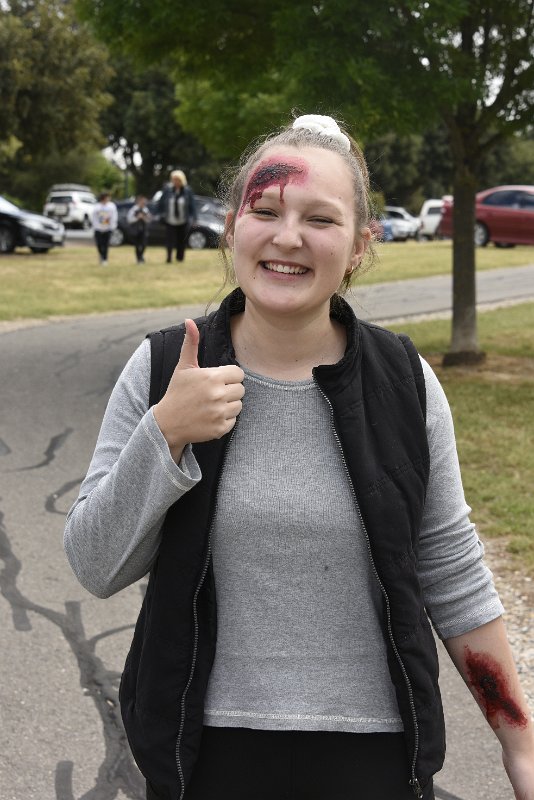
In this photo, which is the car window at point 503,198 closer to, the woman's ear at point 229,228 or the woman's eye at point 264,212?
the woman's ear at point 229,228

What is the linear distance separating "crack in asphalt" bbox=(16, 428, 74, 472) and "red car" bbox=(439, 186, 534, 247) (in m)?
21.7

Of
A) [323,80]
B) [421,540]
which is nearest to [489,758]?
[421,540]

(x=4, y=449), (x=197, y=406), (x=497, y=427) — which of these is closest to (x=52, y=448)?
(x=4, y=449)

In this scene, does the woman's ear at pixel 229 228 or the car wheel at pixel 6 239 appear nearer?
the woman's ear at pixel 229 228

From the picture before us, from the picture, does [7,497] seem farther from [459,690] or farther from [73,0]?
[73,0]

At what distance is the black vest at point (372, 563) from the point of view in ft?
5.81

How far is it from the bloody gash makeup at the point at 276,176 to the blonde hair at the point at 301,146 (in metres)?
0.05

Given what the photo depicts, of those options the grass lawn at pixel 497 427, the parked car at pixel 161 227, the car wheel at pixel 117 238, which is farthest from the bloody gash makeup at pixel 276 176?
the car wheel at pixel 117 238

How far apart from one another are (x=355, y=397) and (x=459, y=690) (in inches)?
99.5

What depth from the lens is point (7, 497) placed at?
20.3 feet

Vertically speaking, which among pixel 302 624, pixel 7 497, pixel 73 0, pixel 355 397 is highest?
pixel 73 0

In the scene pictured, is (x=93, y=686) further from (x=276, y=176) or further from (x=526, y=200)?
(x=526, y=200)

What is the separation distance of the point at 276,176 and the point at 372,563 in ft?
2.34

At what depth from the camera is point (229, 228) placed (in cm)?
213
